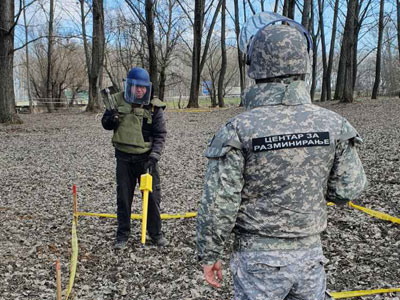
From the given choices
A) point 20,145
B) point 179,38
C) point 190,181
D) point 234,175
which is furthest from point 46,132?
point 179,38

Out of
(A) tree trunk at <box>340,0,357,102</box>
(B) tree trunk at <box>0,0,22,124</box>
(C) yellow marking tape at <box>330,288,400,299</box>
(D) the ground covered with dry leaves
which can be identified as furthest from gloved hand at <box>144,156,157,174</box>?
(A) tree trunk at <box>340,0,357,102</box>

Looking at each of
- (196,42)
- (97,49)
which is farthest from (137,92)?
(196,42)

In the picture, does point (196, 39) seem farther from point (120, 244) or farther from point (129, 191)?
point (120, 244)

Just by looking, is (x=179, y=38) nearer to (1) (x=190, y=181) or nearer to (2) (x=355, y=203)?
(1) (x=190, y=181)

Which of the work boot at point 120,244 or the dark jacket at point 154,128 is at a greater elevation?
the dark jacket at point 154,128

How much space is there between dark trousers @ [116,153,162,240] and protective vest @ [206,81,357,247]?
2.69m

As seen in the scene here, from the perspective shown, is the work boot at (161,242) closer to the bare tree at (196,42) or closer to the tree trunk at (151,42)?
the tree trunk at (151,42)

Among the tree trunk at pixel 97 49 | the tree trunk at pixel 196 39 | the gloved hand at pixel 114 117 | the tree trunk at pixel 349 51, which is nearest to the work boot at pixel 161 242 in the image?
the gloved hand at pixel 114 117

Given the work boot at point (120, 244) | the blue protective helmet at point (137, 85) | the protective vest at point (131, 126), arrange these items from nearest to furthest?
the blue protective helmet at point (137, 85) < the protective vest at point (131, 126) < the work boot at point (120, 244)

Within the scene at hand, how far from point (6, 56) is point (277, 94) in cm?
1537

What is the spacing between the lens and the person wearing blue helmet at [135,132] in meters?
4.32

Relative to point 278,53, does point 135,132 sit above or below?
below

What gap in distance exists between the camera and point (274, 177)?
188cm

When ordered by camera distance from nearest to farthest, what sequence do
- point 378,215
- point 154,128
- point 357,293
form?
point 357,293 < point 154,128 < point 378,215
